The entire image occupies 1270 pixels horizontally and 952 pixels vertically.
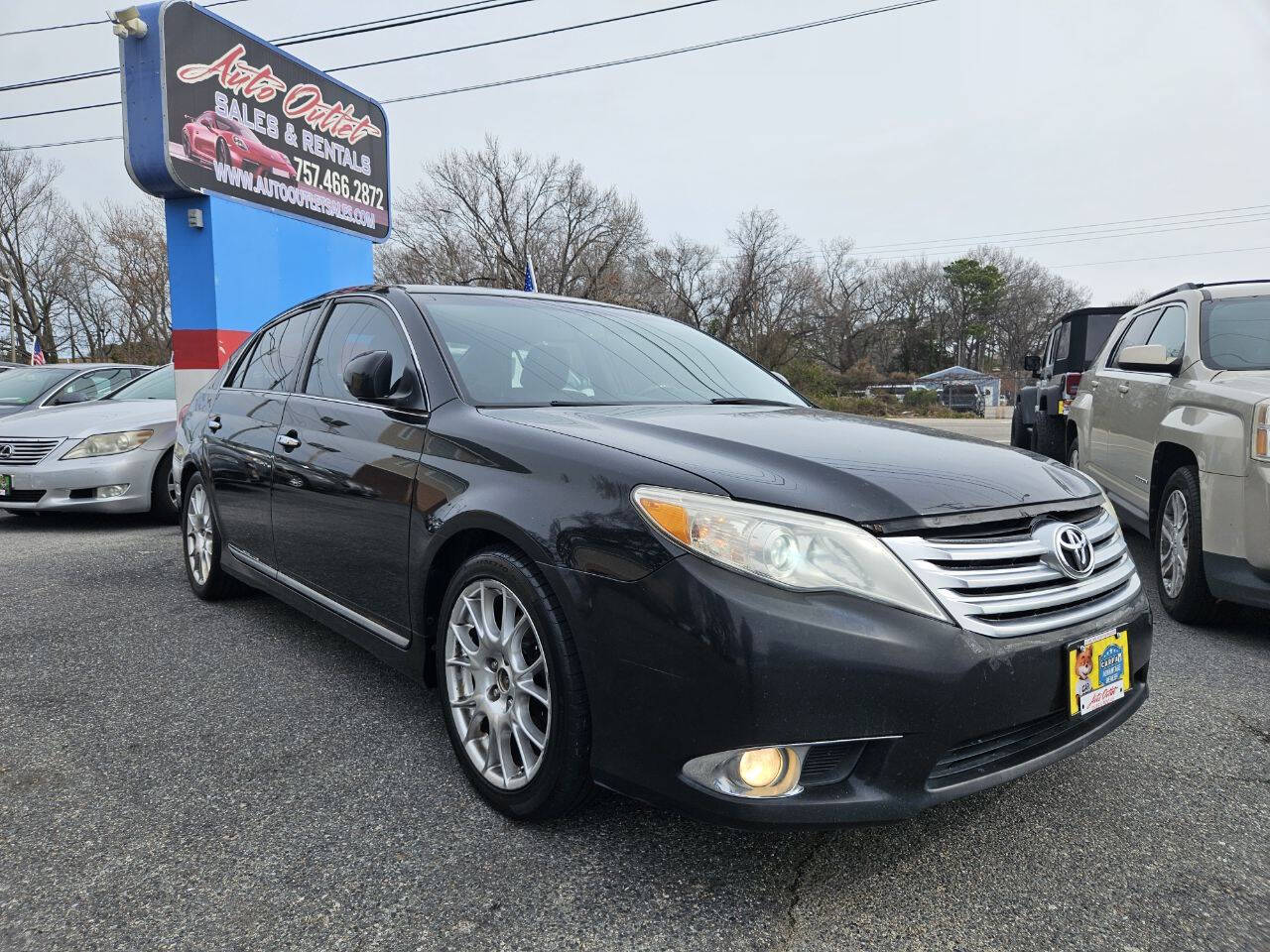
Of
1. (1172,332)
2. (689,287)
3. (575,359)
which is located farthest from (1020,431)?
(689,287)

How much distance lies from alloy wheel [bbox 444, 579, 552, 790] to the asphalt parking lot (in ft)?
0.54

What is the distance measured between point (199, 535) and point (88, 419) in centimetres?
363

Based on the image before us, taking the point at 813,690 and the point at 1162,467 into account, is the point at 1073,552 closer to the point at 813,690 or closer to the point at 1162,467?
the point at 813,690

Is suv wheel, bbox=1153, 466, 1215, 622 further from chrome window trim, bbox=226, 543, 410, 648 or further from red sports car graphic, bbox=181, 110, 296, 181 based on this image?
red sports car graphic, bbox=181, 110, 296, 181

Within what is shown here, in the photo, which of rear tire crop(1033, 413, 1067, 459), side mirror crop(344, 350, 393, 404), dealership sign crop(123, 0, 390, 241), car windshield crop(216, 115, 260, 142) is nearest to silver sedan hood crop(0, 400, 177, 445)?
dealership sign crop(123, 0, 390, 241)

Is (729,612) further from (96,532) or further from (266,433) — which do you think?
(96,532)

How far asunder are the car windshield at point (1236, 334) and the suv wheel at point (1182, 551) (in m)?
0.65

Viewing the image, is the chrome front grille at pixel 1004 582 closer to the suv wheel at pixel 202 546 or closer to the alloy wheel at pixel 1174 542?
the alloy wheel at pixel 1174 542

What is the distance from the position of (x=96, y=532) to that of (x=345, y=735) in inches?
207

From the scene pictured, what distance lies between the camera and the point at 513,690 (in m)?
2.24

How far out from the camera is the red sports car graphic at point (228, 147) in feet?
27.1

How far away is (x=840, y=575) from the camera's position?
5.91ft

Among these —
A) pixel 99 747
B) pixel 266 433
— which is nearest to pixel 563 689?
pixel 99 747

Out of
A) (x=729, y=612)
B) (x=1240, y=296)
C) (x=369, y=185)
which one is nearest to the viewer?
(x=729, y=612)
